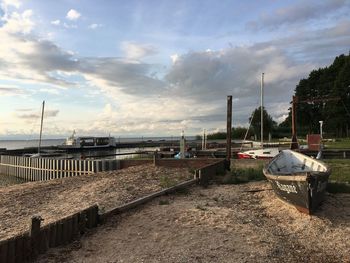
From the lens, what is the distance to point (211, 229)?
9.65 metres

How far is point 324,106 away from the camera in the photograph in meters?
74.1


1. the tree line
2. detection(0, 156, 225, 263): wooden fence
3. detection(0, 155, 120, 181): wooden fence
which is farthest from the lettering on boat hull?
the tree line

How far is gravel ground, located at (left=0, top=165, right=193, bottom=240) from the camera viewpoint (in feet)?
43.1

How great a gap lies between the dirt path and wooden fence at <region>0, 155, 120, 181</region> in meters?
16.0

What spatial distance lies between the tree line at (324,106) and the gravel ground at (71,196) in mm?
45291

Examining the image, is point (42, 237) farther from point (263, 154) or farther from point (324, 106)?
point (324, 106)

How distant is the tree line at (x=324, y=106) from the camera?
66625 mm

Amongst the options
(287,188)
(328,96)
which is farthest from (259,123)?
(287,188)

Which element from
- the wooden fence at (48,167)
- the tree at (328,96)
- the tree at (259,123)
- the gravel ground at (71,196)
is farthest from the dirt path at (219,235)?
the tree at (259,123)

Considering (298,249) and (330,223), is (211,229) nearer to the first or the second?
(298,249)

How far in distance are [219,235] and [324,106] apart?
70.2 meters

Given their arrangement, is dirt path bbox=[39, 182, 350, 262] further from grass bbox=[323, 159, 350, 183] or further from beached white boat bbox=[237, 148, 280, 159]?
beached white boat bbox=[237, 148, 280, 159]

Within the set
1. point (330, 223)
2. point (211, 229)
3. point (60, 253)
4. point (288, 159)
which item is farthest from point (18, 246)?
point (288, 159)

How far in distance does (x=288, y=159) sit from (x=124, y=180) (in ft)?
23.4
